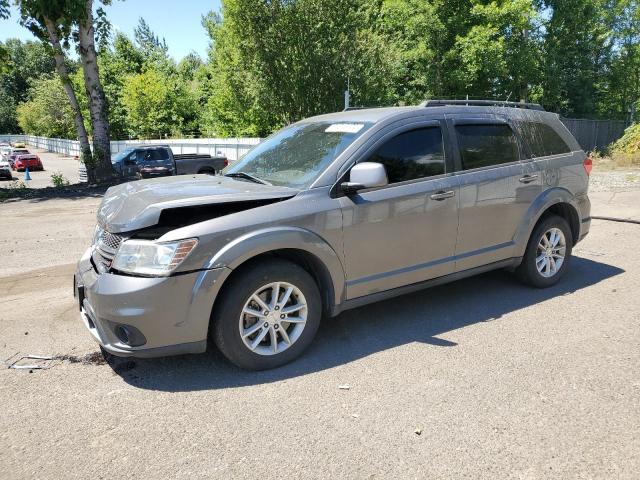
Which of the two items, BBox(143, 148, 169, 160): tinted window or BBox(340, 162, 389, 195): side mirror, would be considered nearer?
A: BBox(340, 162, 389, 195): side mirror

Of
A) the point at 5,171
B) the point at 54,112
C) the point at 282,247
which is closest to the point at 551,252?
the point at 282,247

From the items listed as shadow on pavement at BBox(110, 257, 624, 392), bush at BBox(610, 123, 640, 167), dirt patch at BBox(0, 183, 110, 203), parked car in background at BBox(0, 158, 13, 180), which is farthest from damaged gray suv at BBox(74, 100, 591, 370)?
parked car in background at BBox(0, 158, 13, 180)

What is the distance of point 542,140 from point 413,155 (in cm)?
180

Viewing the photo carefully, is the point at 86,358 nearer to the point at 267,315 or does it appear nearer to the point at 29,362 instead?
the point at 29,362

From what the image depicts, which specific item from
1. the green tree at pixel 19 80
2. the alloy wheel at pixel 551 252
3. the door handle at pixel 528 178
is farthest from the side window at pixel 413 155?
the green tree at pixel 19 80

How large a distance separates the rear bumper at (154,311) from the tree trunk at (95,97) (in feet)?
52.6

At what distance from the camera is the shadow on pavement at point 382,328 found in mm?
3545

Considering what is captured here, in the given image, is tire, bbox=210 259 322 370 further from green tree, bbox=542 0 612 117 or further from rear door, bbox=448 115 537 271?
green tree, bbox=542 0 612 117

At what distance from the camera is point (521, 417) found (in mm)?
3000

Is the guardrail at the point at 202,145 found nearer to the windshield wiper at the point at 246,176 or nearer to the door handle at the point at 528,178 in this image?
the windshield wiper at the point at 246,176

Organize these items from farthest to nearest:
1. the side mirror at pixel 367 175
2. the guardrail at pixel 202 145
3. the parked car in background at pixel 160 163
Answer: the guardrail at pixel 202 145, the parked car in background at pixel 160 163, the side mirror at pixel 367 175

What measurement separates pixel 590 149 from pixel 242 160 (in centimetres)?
2924

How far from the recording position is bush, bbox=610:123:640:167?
2077cm

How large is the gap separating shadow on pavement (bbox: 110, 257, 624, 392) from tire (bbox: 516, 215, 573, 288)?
0.12 metres
